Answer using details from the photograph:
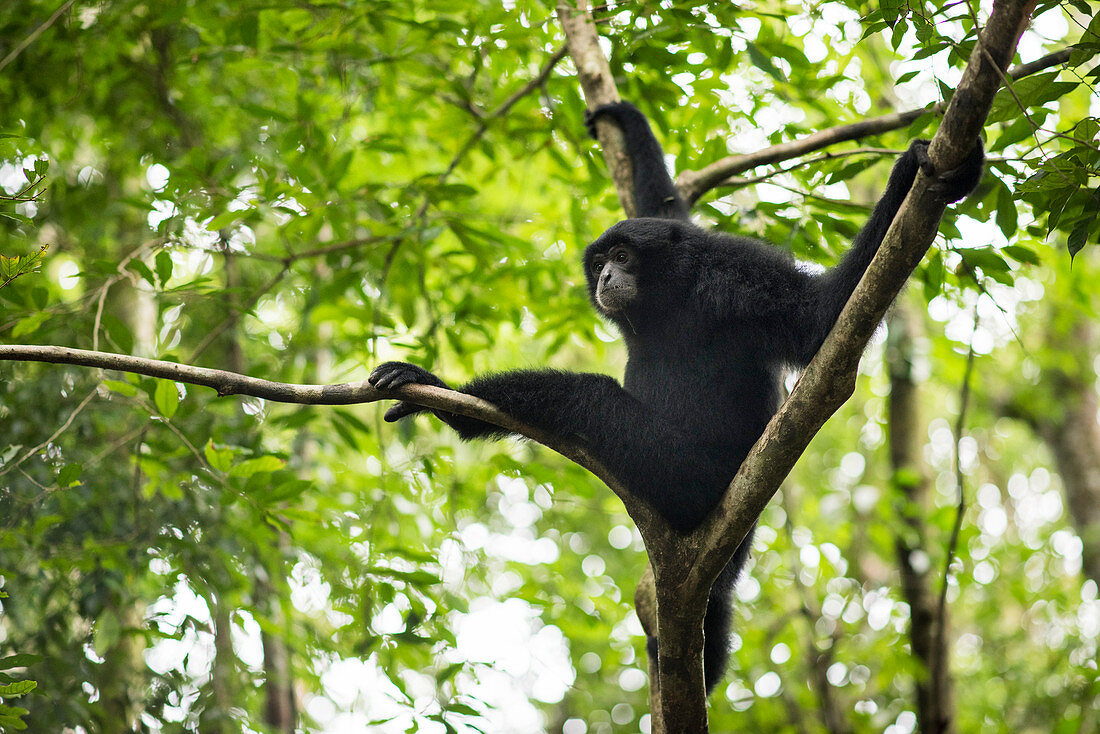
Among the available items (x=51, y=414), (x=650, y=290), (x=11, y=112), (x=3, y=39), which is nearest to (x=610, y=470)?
(x=650, y=290)

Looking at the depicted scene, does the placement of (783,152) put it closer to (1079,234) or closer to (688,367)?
(688,367)

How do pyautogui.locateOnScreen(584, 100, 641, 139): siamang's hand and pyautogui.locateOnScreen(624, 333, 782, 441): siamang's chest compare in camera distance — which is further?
pyautogui.locateOnScreen(584, 100, 641, 139): siamang's hand

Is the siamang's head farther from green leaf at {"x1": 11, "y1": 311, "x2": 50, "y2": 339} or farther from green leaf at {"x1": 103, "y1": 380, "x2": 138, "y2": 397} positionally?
green leaf at {"x1": 11, "y1": 311, "x2": 50, "y2": 339}

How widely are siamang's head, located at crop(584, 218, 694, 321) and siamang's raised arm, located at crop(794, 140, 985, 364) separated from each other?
3.26 ft

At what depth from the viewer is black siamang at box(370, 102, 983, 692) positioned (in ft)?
11.9

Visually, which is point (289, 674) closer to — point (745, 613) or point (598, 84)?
point (745, 613)

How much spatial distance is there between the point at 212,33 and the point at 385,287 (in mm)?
2330

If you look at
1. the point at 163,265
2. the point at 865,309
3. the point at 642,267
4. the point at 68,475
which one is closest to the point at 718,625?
the point at 642,267

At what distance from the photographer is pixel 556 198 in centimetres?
806

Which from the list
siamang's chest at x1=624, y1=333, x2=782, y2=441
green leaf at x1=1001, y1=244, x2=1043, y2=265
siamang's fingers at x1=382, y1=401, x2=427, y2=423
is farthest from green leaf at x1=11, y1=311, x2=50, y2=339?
green leaf at x1=1001, y1=244, x2=1043, y2=265

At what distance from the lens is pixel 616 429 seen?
382 cm

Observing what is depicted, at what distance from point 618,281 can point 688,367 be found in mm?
727

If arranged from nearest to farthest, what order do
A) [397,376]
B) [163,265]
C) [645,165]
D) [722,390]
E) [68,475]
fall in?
[397,376] → [68,475] → [722,390] → [163,265] → [645,165]

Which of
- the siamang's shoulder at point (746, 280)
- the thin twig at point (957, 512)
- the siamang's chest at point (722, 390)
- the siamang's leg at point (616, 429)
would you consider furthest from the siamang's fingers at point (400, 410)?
the thin twig at point (957, 512)
